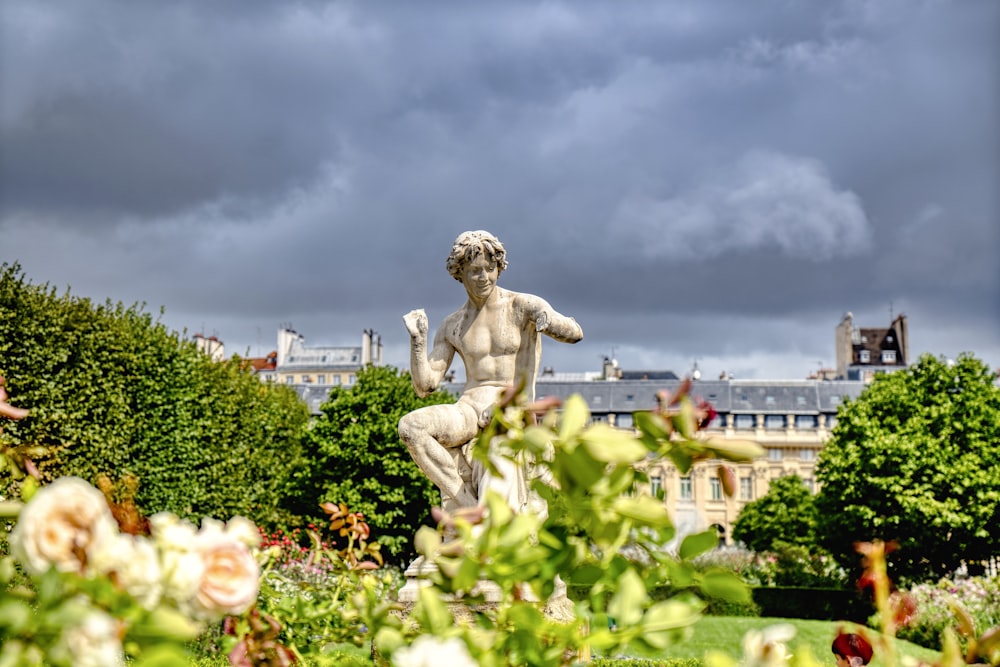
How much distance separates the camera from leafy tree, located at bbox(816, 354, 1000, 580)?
22.4 m

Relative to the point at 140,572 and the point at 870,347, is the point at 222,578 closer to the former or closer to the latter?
the point at 140,572

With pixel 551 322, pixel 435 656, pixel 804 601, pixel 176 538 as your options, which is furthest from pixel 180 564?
pixel 804 601

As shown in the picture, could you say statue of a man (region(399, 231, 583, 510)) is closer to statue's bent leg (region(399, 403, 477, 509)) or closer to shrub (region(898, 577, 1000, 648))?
statue's bent leg (region(399, 403, 477, 509))

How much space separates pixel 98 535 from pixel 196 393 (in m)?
19.5

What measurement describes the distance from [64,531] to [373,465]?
21.6 m

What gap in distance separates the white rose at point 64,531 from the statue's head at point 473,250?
5.49 metres

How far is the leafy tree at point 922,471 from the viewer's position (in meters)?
22.4

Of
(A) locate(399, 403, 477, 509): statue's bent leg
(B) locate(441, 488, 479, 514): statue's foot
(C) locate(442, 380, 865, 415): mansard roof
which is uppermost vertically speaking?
(C) locate(442, 380, 865, 415): mansard roof

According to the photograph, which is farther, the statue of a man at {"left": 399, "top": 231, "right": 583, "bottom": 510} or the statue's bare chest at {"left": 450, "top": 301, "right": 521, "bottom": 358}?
the statue's bare chest at {"left": 450, "top": 301, "right": 521, "bottom": 358}

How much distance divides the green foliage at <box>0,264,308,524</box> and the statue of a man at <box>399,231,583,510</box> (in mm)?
8496

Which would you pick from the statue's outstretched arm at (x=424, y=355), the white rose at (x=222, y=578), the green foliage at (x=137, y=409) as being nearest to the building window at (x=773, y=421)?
the green foliage at (x=137, y=409)

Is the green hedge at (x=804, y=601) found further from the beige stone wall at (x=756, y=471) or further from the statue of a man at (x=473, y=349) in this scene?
the beige stone wall at (x=756, y=471)

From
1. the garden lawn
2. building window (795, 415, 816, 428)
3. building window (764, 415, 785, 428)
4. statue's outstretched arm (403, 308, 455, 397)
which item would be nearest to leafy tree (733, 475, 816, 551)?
building window (764, 415, 785, 428)

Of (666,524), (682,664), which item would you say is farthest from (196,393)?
(666,524)
